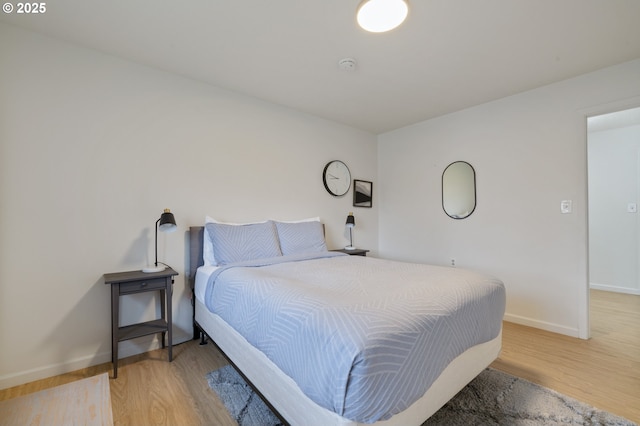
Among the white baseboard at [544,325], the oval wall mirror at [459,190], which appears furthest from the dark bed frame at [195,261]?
the white baseboard at [544,325]

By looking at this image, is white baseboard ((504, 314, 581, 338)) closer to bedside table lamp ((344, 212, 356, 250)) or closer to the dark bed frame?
bedside table lamp ((344, 212, 356, 250))

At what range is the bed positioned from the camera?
103cm

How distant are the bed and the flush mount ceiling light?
168 centimetres

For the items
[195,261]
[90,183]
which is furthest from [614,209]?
[90,183]

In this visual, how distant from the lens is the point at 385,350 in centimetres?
105

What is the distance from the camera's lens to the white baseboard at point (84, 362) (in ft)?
6.23

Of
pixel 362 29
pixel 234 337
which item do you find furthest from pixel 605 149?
pixel 234 337

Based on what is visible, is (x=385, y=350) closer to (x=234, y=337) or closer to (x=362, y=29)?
(x=234, y=337)

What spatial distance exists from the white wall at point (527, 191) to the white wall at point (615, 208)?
2.47 meters

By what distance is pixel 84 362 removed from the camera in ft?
7.00

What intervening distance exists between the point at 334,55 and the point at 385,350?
88.0 inches

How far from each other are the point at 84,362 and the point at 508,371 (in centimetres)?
324

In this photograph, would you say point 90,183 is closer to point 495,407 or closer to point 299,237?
point 299,237

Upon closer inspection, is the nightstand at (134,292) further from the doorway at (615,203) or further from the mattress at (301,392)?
the doorway at (615,203)
